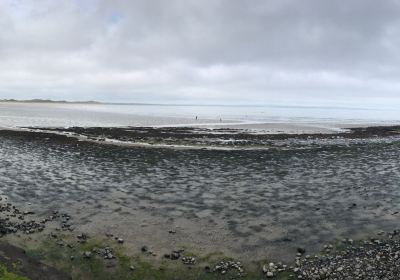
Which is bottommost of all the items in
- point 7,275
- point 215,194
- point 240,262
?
point 240,262

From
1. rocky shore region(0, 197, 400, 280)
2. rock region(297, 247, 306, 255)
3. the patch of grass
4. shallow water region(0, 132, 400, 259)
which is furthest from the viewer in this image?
shallow water region(0, 132, 400, 259)

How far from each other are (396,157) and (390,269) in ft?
120

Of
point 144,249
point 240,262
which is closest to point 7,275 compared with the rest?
point 144,249

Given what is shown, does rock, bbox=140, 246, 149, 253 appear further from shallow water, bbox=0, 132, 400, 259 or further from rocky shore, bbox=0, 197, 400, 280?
shallow water, bbox=0, 132, 400, 259

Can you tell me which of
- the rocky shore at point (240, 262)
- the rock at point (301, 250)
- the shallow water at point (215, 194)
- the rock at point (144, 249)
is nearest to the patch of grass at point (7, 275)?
the rocky shore at point (240, 262)

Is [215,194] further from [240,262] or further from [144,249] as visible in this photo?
[240,262]

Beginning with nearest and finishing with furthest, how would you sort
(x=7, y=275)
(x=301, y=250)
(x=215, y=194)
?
(x=7, y=275)
(x=301, y=250)
(x=215, y=194)

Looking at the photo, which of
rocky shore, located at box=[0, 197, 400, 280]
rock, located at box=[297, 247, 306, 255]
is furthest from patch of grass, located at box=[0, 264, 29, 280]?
rock, located at box=[297, 247, 306, 255]

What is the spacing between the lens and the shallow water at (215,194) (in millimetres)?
19156

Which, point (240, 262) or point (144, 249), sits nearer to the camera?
point (240, 262)

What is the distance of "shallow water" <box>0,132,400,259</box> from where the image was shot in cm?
1916

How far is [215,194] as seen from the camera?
27.5 m

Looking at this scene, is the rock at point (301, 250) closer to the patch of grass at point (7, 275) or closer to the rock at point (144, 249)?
the rock at point (144, 249)

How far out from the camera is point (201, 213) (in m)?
22.5
